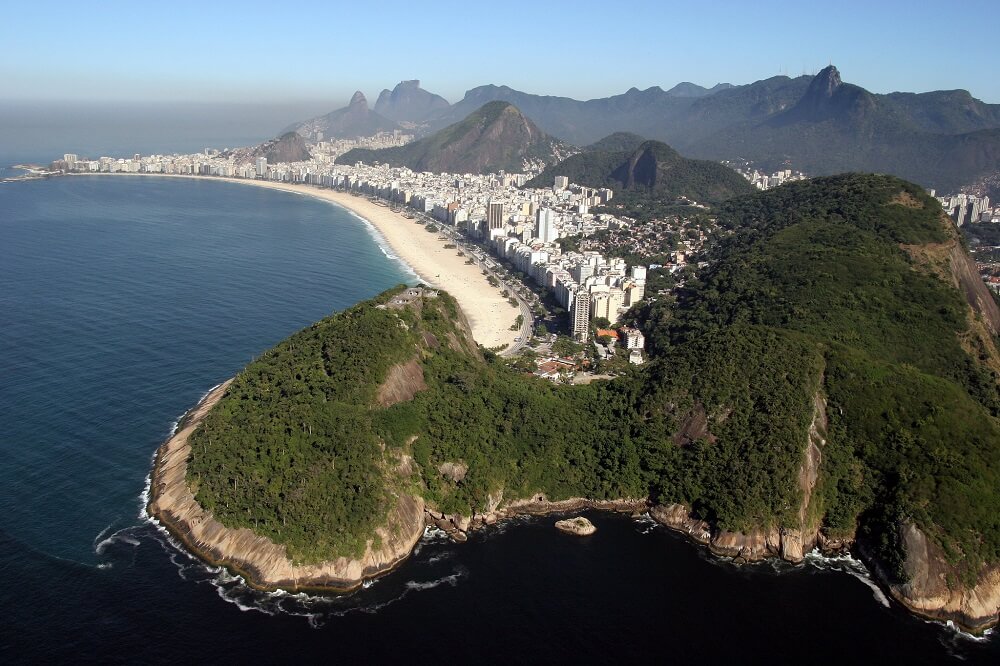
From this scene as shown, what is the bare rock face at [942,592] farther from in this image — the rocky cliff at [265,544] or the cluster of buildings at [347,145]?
the cluster of buildings at [347,145]

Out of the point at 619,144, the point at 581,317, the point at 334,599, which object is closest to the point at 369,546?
the point at 334,599

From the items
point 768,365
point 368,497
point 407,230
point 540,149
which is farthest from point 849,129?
point 368,497

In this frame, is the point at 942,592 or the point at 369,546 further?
the point at 369,546

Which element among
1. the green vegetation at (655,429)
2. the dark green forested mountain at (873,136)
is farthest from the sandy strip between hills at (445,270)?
the dark green forested mountain at (873,136)

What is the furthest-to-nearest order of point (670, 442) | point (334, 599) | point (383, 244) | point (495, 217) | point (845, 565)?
1. point (495, 217)
2. point (383, 244)
3. point (670, 442)
4. point (845, 565)
5. point (334, 599)

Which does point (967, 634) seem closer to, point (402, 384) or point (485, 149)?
point (402, 384)

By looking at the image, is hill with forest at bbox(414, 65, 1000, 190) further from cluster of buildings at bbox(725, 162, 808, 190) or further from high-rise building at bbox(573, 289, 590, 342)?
high-rise building at bbox(573, 289, 590, 342)

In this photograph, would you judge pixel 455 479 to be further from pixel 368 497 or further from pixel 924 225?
pixel 924 225

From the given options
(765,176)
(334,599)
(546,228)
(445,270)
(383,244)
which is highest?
(765,176)
